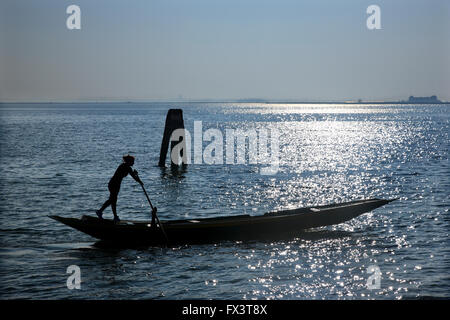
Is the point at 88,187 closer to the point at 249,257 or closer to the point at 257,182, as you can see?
the point at 257,182

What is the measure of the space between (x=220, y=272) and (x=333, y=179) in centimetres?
2269

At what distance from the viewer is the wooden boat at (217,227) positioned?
57.2ft

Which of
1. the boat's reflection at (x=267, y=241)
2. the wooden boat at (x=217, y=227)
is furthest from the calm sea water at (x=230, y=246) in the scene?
the wooden boat at (x=217, y=227)

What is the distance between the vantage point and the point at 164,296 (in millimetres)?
13211

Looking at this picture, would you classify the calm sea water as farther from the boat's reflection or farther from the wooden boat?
the wooden boat

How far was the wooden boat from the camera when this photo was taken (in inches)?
687

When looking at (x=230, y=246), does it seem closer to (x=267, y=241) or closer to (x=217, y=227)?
(x=217, y=227)

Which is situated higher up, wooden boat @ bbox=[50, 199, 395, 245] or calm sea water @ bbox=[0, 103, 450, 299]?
wooden boat @ bbox=[50, 199, 395, 245]

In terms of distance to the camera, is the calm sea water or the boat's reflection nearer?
the calm sea water

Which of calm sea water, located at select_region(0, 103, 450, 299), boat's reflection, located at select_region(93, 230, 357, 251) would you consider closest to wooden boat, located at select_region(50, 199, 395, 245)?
boat's reflection, located at select_region(93, 230, 357, 251)

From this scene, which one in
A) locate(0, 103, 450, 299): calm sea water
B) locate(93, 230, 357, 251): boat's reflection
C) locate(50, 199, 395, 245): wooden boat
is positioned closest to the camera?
locate(0, 103, 450, 299): calm sea water

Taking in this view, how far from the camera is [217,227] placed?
17.9m
